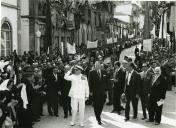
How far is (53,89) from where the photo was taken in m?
11.5

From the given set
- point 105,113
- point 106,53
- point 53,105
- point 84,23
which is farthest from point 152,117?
point 84,23

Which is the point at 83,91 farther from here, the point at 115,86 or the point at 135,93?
the point at 115,86

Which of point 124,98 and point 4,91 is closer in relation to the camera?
point 4,91

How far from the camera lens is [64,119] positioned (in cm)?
1090

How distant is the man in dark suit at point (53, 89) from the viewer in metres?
11.4

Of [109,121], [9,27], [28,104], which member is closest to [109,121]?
[109,121]

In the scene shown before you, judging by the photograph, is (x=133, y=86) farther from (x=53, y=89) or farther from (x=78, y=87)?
(x=53, y=89)

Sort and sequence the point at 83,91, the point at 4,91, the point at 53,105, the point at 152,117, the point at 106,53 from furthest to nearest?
the point at 106,53, the point at 53,105, the point at 152,117, the point at 83,91, the point at 4,91

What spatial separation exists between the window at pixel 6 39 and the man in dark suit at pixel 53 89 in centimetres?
1324

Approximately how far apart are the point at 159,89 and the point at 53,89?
3388 mm

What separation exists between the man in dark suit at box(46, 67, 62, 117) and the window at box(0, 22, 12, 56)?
43.4ft

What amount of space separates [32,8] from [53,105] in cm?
1890

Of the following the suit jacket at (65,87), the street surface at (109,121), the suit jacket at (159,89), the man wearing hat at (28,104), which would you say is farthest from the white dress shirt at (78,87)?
the suit jacket at (159,89)

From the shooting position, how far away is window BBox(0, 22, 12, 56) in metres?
24.1
